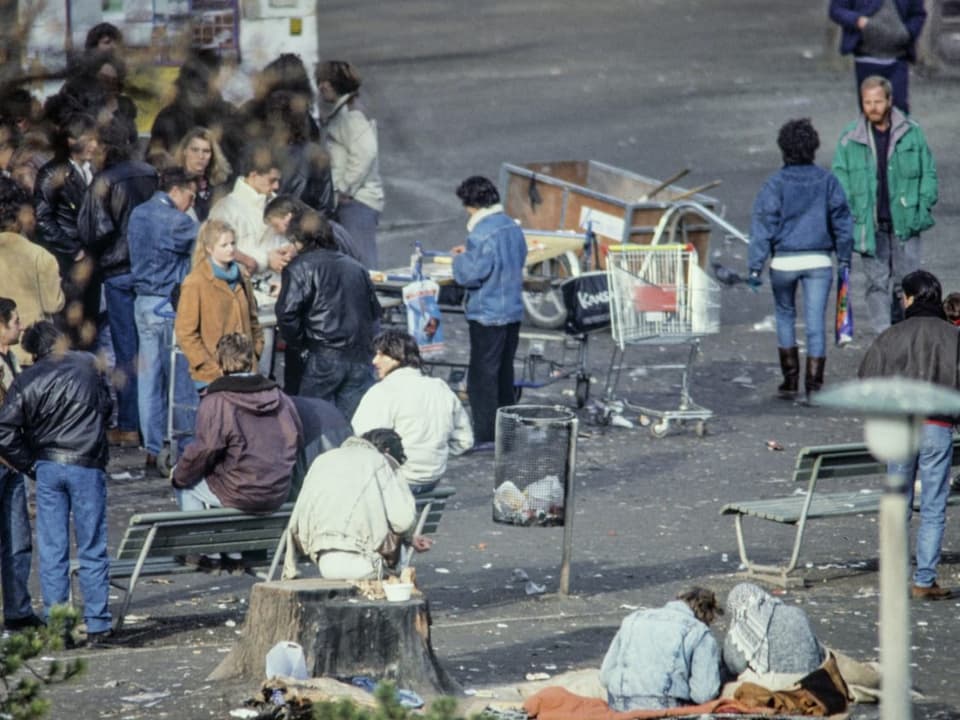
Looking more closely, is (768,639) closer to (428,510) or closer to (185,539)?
(428,510)

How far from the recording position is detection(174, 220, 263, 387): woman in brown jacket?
11445 mm

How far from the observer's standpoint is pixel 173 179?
1193 cm

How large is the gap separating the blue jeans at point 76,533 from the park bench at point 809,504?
128 inches

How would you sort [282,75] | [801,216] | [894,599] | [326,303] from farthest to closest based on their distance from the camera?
[801,216], [326,303], [282,75], [894,599]

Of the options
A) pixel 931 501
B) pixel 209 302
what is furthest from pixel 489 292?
pixel 931 501

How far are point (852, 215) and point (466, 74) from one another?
11.8 meters

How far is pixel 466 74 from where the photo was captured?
25.6 m

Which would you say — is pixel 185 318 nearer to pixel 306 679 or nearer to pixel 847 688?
pixel 306 679

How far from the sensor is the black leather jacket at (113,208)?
12.3 metres

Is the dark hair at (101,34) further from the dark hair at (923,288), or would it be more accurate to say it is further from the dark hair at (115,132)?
the dark hair at (923,288)

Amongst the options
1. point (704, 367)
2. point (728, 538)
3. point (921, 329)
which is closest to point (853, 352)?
point (704, 367)

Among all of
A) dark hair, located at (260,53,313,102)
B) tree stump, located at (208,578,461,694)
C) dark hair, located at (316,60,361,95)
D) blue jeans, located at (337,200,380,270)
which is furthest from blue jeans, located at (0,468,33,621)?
dark hair, located at (316,60,361,95)

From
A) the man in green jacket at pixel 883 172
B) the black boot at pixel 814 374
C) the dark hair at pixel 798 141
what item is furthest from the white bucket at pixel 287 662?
the man in green jacket at pixel 883 172

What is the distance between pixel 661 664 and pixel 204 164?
130 inches
